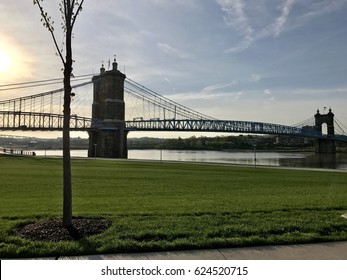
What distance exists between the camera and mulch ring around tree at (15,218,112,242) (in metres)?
5.27

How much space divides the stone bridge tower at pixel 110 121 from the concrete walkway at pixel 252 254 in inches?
2960

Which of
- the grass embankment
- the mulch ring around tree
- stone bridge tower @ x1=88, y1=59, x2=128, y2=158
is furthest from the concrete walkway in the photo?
stone bridge tower @ x1=88, y1=59, x2=128, y2=158

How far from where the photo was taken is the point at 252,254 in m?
4.49

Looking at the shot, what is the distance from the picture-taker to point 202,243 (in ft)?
16.0

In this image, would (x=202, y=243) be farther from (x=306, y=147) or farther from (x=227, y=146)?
(x=306, y=147)

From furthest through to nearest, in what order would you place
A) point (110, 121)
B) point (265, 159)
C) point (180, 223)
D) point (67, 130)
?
point (110, 121) < point (265, 159) < point (67, 130) < point (180, 223)

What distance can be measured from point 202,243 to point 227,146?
136 m

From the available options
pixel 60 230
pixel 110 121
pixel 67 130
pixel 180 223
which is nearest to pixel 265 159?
pixel 110 121

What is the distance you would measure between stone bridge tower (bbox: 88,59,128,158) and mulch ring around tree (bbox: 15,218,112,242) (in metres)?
73.2

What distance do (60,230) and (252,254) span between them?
3170 mm

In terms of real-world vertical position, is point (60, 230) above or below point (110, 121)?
below

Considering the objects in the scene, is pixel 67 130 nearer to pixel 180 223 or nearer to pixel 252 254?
pixel 180 223
